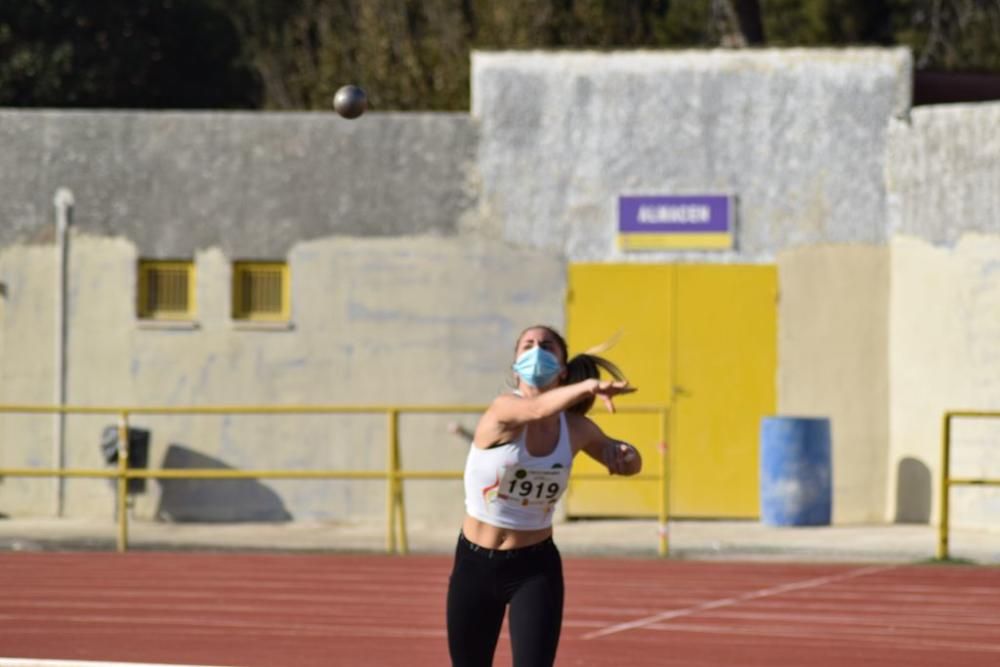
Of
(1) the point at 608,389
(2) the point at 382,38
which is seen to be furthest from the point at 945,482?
(2) the point at 382,38

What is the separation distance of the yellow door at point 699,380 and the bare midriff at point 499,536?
13.2 metres

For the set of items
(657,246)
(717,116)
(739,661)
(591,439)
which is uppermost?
(717,116)

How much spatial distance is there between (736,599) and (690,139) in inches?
293

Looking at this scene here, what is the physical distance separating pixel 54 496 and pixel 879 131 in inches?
370

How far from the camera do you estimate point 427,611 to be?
15430 mm

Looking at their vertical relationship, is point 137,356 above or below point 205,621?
above

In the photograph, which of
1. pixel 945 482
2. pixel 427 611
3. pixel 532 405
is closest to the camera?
pixel 532 405

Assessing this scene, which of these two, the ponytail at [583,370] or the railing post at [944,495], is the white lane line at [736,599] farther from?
the ponytail at [583,370]

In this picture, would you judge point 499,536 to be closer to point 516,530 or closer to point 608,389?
point 516,530

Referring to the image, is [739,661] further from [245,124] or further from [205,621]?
[245,124]

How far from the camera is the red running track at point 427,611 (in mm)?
13281

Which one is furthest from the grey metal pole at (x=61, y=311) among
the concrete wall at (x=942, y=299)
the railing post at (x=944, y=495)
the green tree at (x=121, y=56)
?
the green tree at (x=121, y=56)

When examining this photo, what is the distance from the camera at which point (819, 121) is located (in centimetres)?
2225

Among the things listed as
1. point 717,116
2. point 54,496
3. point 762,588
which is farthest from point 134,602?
point 717,116
